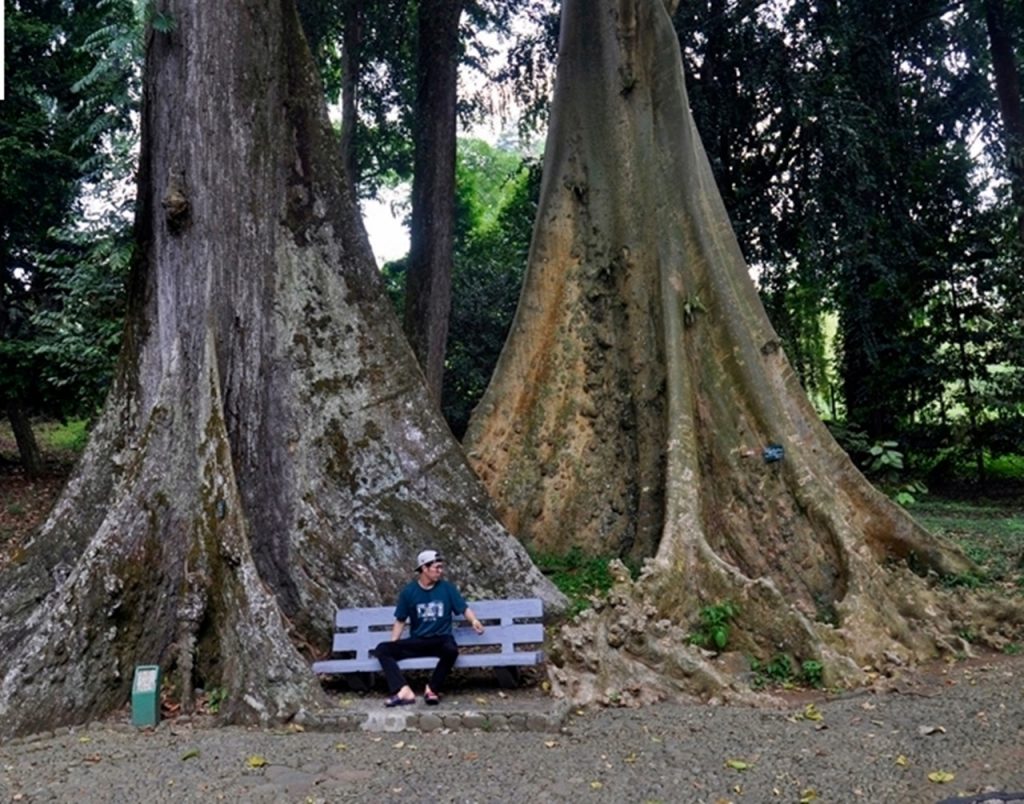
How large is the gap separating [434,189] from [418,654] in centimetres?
941

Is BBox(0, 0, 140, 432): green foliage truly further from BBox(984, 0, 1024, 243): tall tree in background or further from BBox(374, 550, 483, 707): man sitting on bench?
BBox(984, 0, 1024, 243): tall tree in background

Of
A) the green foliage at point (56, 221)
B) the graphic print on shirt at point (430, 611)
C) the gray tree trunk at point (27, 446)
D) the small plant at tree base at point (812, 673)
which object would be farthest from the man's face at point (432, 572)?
the gray tree trunk at point (27, 446)

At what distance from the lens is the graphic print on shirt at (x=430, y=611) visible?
20.8 feet

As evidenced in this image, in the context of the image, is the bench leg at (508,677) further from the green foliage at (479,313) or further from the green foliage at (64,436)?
the green foliage at (64,436)

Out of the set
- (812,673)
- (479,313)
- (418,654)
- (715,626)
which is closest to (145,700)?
(418,654)

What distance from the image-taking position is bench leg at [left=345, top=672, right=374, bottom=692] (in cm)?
657

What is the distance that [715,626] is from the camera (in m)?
6.84

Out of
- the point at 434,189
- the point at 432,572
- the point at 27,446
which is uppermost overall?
the point at 434,189

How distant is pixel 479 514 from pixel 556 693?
80.0 inches

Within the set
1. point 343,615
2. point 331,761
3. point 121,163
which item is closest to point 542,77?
point 121,163

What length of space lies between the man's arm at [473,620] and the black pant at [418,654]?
177mm

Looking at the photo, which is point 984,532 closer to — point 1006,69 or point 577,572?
point 577,572

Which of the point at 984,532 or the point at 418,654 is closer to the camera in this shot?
the point at 418,654

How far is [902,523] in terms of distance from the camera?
8602 millimetres
